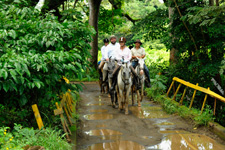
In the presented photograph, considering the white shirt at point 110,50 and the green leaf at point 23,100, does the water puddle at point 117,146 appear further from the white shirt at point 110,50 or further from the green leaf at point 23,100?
the white shirt at point 110,50

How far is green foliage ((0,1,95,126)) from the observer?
549 centimetres

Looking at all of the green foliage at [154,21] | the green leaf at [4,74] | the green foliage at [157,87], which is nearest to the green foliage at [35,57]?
the green leaf at [4,74]

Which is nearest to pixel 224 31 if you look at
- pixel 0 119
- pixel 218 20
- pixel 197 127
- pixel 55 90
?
pixel 218 20

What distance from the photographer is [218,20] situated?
9.73 meters

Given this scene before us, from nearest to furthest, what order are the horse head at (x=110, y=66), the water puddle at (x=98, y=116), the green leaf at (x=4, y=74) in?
the green leaf at (x=4, y=74) → the water puddle at (x=98, y=116) → the horse head at (x=110, y=66)

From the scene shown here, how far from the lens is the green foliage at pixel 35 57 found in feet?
18.0

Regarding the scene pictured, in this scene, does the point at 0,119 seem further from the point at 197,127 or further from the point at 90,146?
the point at 197,127

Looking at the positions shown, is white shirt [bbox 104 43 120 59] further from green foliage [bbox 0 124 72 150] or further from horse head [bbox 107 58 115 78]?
green foliage [bbox 0 124 72 150]

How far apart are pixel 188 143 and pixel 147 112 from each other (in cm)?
349

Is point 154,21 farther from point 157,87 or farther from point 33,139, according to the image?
point 33,139

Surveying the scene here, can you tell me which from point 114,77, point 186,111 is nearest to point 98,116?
point 114,77

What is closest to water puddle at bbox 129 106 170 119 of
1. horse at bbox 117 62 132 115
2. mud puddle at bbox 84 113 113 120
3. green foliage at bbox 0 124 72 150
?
horse at bbox 117 62 132 115

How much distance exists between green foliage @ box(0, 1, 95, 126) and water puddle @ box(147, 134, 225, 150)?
2769mm

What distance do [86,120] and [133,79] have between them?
265 centimetres
